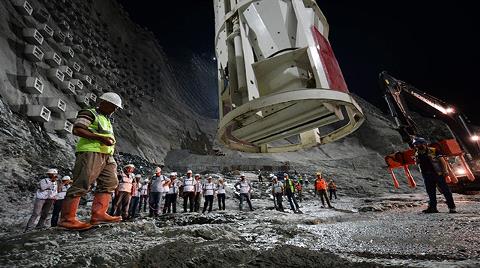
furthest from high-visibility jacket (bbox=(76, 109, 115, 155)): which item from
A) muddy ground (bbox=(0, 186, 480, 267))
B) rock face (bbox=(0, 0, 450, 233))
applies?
rock face (bbox=(0, 0, 450, 233))

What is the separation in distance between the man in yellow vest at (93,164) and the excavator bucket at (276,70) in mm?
1323

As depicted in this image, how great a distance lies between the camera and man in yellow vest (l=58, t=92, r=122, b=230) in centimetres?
282

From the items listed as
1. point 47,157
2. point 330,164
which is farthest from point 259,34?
point 330,164

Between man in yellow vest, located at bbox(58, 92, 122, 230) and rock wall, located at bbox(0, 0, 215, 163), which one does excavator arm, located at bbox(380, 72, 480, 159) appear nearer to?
man in yellow vest, located at bbox(58, 92, 122, 230)

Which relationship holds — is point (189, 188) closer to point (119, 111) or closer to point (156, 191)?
point (156, 191)

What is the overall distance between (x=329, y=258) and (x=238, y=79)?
2140 millimetres

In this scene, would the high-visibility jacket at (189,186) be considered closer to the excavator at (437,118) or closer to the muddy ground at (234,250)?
the muddy ground at (234,250)

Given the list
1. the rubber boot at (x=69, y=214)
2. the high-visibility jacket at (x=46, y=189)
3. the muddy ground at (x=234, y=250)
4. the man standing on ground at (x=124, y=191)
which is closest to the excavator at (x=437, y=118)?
the muddy ground at (x=234, y=250)

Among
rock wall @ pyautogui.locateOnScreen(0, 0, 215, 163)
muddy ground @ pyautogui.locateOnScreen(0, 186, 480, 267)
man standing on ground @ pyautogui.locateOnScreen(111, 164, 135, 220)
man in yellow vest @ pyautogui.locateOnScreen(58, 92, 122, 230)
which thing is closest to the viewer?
muddy ground @ pyautogui.locateOnScreen(0, 186, 480, 267)

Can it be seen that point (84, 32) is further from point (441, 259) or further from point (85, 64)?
point (441, 259)

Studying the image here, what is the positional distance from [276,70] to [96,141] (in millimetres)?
2205

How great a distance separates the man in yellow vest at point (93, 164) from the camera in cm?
282

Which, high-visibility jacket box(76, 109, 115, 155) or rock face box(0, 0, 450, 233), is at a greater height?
rock face box(0, 0, 450, 233)

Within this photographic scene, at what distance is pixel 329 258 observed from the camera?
196 centimetres
